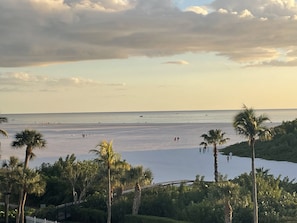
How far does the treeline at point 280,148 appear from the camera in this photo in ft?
261

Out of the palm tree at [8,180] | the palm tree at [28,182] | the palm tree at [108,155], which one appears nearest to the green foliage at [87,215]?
the palm tree at [108,155]

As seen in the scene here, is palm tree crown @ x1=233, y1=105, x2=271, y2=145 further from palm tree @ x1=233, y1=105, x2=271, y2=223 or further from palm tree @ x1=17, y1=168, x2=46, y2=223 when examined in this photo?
palm tree @ x1=17, y1=168, x2=46, y2=223

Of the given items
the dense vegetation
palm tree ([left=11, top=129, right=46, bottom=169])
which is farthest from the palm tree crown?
palm tree ([left=11, top=129, right=46, bottom=169])

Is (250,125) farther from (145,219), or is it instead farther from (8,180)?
(8,180)

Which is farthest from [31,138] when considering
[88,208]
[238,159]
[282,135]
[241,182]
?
[282,135]

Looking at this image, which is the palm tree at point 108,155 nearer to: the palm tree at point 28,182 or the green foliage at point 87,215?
the green foliage at point 87,215

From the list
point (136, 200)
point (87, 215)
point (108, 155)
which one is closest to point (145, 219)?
point (136, 200)

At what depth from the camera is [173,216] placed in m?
34.9

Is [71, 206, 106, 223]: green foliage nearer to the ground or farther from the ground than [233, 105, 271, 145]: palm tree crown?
nearer to the ground

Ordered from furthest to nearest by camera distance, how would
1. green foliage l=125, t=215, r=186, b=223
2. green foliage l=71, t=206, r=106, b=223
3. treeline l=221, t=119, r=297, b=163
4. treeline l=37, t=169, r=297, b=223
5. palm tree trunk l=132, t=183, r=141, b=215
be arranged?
1. treeline l=221, t=119, r=297, b=163
2. green foliage l=71, t=206, r=106, b=223
3. palm tree trunk l=132, t=183, r=141, b=215
4. green foliage l=125, t=215, r=186, b=223
5. treeline l=37, t=169, r=297, b=223

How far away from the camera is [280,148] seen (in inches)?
3248

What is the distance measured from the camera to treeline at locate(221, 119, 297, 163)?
3137 inches

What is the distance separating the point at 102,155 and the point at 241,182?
1085 cm

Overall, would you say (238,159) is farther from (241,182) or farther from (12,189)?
(12,189)
